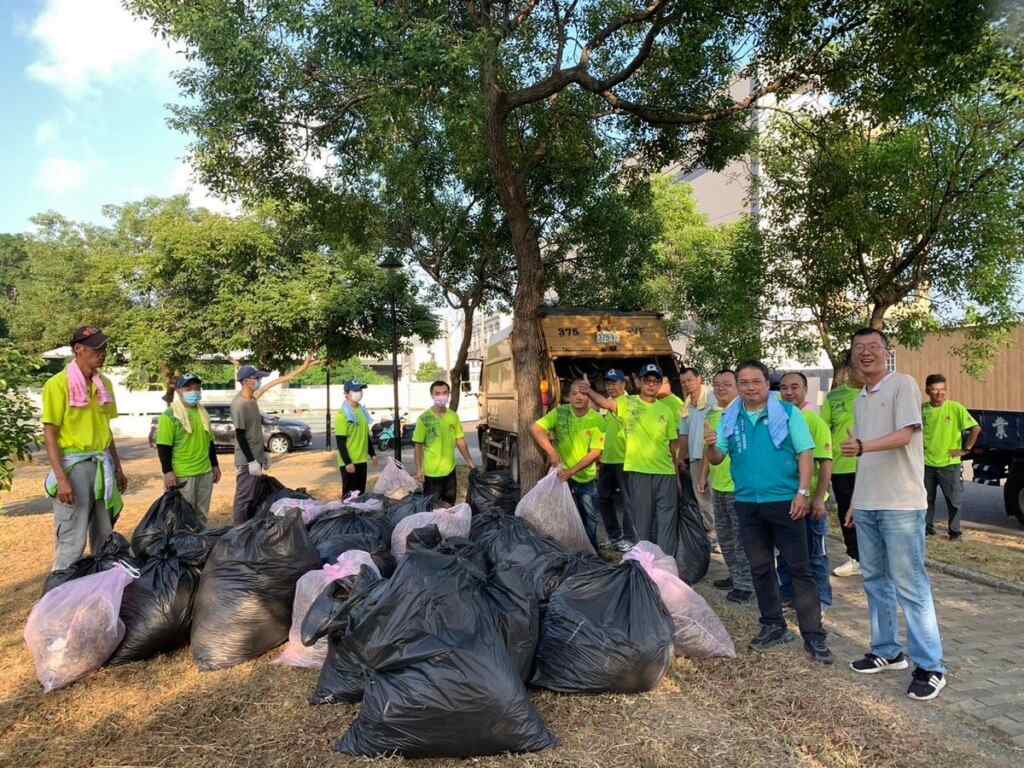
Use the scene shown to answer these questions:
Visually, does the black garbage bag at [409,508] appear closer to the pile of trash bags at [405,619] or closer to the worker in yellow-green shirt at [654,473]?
the pile of trash bags at [405,619]

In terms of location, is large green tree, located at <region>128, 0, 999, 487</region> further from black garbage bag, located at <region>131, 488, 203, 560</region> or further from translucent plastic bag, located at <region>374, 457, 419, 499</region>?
black garbage bag, located at <region>131, 488, 203, 560</region>

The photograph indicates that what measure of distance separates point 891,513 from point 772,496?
1.89 feet

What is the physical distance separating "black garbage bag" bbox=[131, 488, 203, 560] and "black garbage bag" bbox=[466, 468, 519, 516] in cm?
221

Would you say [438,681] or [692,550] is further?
[692,550]

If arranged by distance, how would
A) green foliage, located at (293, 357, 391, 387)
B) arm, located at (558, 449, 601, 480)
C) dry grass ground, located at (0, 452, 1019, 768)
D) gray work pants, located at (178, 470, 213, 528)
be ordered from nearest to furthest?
dry grass ground, located at (0, 452, 1019, 768) < arm, located at (558, 449, 601, 480) < gray work pants, located at (178, 470, 213, 528) < green foliage, located at (293, 357, 391, 387)

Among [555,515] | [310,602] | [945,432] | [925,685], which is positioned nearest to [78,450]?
[310,602]

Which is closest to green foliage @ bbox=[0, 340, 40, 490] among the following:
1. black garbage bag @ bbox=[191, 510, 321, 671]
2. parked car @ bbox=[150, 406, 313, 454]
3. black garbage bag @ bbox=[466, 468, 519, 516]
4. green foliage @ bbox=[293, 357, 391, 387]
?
black garbage bag @ bbox=[191, 510, 321, 671]

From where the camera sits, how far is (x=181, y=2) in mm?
6254

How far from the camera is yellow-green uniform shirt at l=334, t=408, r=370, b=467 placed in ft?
21.7

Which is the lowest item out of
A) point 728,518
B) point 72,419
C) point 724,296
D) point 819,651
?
point 819,651

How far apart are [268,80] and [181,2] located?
1022mm

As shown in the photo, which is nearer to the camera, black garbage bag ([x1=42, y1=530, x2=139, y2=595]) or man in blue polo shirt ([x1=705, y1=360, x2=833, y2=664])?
man in blue polo shirt ([x1=705, y1=360, x2=833, y2=664])

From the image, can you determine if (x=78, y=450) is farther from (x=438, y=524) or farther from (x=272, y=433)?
(x=272, y=433)

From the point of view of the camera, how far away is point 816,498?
411cm
